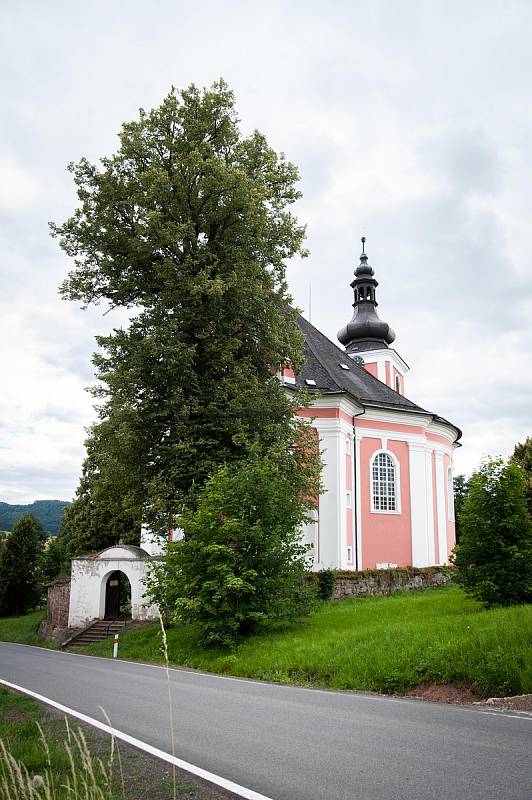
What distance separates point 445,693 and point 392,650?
1771 mm

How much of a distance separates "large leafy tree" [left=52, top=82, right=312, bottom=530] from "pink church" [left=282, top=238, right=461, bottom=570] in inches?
276

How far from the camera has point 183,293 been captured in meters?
20.0

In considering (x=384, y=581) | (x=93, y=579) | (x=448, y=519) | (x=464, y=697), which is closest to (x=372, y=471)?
(x=448, y=519)

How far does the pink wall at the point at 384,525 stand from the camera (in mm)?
29375

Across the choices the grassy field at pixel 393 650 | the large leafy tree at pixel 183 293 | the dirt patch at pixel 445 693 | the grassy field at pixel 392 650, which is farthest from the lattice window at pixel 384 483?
the dirt patch at pixel 445 693

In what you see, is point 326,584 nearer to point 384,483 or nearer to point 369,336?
point 384,483

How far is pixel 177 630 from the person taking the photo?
64.4 ft

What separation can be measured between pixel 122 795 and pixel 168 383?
15.3m

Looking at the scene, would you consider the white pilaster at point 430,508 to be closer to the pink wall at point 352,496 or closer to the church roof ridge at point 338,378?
the church roof ridge at point 338,378

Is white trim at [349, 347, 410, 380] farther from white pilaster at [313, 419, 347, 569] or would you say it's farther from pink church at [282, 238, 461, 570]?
white pilaster at [313, 419, 347, 569]

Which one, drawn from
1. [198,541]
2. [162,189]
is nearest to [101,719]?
[198,541]

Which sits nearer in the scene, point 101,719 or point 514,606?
point 101,719

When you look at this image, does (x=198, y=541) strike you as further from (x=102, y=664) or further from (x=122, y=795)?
(x=122, y=795)

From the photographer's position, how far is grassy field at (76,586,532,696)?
32.8 feet
